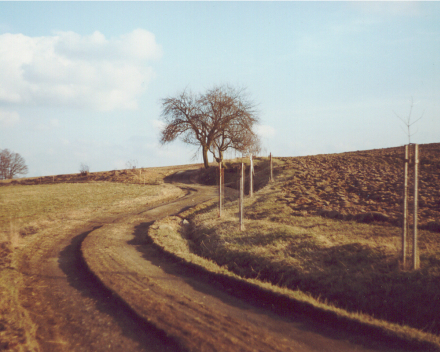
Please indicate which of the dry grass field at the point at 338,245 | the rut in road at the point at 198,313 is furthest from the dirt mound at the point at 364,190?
the rut in road at the point at 198,313

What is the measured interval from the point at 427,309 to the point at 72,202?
24.7m

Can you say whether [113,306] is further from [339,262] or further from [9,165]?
[9,165]

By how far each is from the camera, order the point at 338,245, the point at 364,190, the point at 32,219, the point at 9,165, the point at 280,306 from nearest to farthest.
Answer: the point at 280,306 → the point at 338,245 → the point at 364,190 → the point at 32,219 → the point at 9,165

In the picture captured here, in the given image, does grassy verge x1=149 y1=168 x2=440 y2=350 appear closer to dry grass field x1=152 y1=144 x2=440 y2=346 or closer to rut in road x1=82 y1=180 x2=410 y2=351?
dry grass field x1=152 y1=144 x2=440 y2=346

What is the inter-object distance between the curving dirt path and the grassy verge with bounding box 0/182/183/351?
27cm

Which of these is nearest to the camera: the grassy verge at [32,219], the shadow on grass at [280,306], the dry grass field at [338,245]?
the shadow on grass at [280,306]

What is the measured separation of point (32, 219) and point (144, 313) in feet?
52.1

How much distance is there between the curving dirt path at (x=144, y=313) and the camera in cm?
483

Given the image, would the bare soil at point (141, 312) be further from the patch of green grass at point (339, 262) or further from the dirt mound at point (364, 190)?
the dirt mound at point (364, 190)

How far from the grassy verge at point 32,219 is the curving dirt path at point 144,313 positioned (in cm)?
27

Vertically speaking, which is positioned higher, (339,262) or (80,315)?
(339,262)

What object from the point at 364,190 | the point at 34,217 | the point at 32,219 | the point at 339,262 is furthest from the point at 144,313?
the point at 34,217

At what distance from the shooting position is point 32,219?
60.1ft

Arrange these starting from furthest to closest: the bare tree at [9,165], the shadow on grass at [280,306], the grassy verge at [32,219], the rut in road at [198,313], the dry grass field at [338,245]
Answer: the bare tree at [9,165] → the dry grass field at [338,245] → the grassy verge at [32,219] → the shadow on grass at [280,306] → the rut in road at [198,313]
